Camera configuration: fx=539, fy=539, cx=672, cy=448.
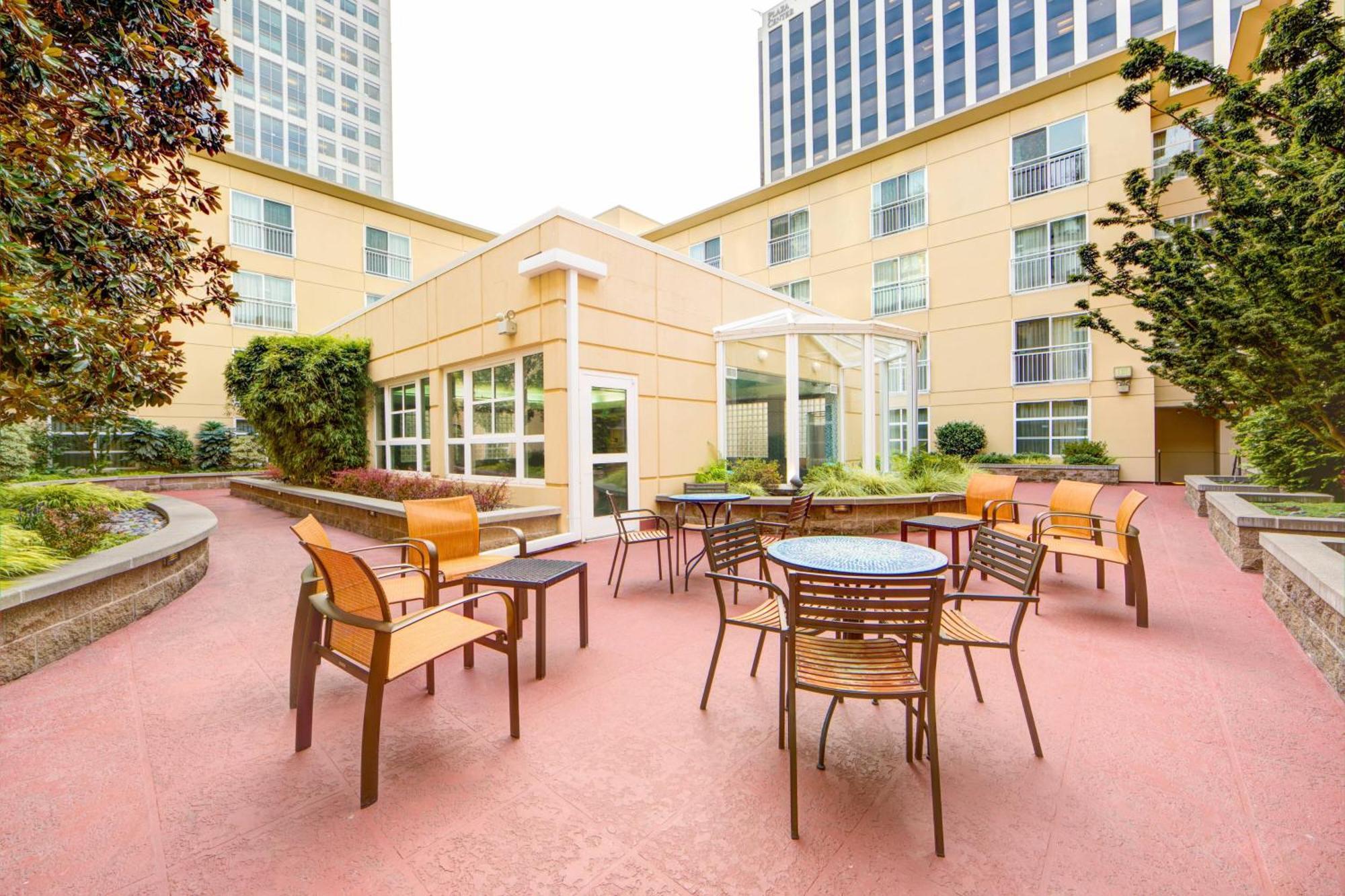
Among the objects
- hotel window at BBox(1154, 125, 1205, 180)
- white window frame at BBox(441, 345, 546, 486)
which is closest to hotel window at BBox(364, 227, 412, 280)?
white window frame at BBox(441, 345, 546, 486)

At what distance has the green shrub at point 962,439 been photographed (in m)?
15.0

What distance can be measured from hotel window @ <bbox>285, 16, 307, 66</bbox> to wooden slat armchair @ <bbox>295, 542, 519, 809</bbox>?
145 ft

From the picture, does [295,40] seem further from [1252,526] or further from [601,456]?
[1252,526]

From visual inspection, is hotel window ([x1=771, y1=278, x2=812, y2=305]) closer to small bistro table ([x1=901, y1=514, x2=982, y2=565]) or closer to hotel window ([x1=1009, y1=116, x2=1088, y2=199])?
hotel window ([x1=1009, y1=116, x2=1088, y2=199])

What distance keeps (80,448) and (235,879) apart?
60.1 feet

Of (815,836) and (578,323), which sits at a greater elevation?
(578,323)

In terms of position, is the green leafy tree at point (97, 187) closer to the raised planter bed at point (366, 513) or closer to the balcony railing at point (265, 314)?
the raised planter bed at point (366, 513)

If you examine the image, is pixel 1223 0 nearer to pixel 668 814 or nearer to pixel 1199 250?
pixel 1199 250

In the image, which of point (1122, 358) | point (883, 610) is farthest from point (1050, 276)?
point (883, 610)

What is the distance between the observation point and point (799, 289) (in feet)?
62.7

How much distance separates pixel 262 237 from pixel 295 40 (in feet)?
88.8

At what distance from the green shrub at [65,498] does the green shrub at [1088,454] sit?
713 inches

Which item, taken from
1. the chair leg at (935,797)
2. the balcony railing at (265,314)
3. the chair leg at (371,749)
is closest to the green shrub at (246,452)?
the balcony railing at (265,314)

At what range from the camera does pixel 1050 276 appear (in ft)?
46.4
